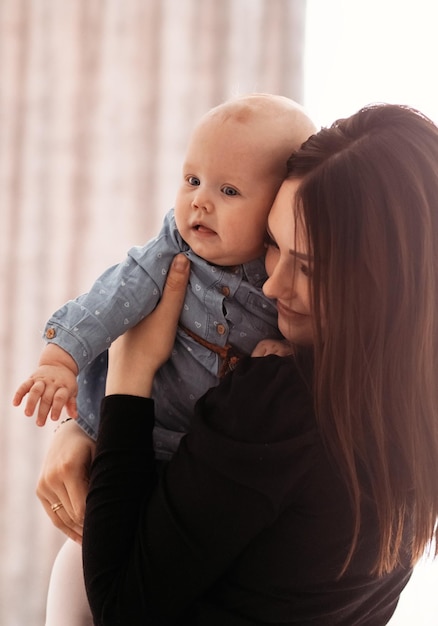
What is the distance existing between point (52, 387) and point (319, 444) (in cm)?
42

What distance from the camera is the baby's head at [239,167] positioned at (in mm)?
1149

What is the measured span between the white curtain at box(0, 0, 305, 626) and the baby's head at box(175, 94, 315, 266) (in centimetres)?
94

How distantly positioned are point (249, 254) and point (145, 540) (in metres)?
0.47

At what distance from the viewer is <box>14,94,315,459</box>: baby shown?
1152 millimetres

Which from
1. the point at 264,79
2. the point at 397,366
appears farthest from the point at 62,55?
the point at 397,366

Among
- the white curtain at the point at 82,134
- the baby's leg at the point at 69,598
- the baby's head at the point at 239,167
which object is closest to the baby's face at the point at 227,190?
the baby's head at the point at 239,167

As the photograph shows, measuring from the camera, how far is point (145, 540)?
3.24 feet

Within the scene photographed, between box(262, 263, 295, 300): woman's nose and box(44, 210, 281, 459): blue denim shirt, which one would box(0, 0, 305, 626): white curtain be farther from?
box(262, 263, 295, 300): woman's nose

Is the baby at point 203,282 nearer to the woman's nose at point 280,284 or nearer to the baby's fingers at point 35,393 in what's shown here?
the baby's fingers at point 35,393

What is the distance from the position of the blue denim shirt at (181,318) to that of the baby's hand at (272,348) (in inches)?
2.0

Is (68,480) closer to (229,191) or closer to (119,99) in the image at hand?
(229,191)

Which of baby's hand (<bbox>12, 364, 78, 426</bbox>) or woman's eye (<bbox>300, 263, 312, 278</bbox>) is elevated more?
woman's eye (<bbox>300, 263, 312, 278</bbox>)

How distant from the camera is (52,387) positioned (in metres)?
1.13

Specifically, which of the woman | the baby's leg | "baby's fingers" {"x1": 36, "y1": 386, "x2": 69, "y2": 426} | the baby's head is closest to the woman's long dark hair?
the woman
